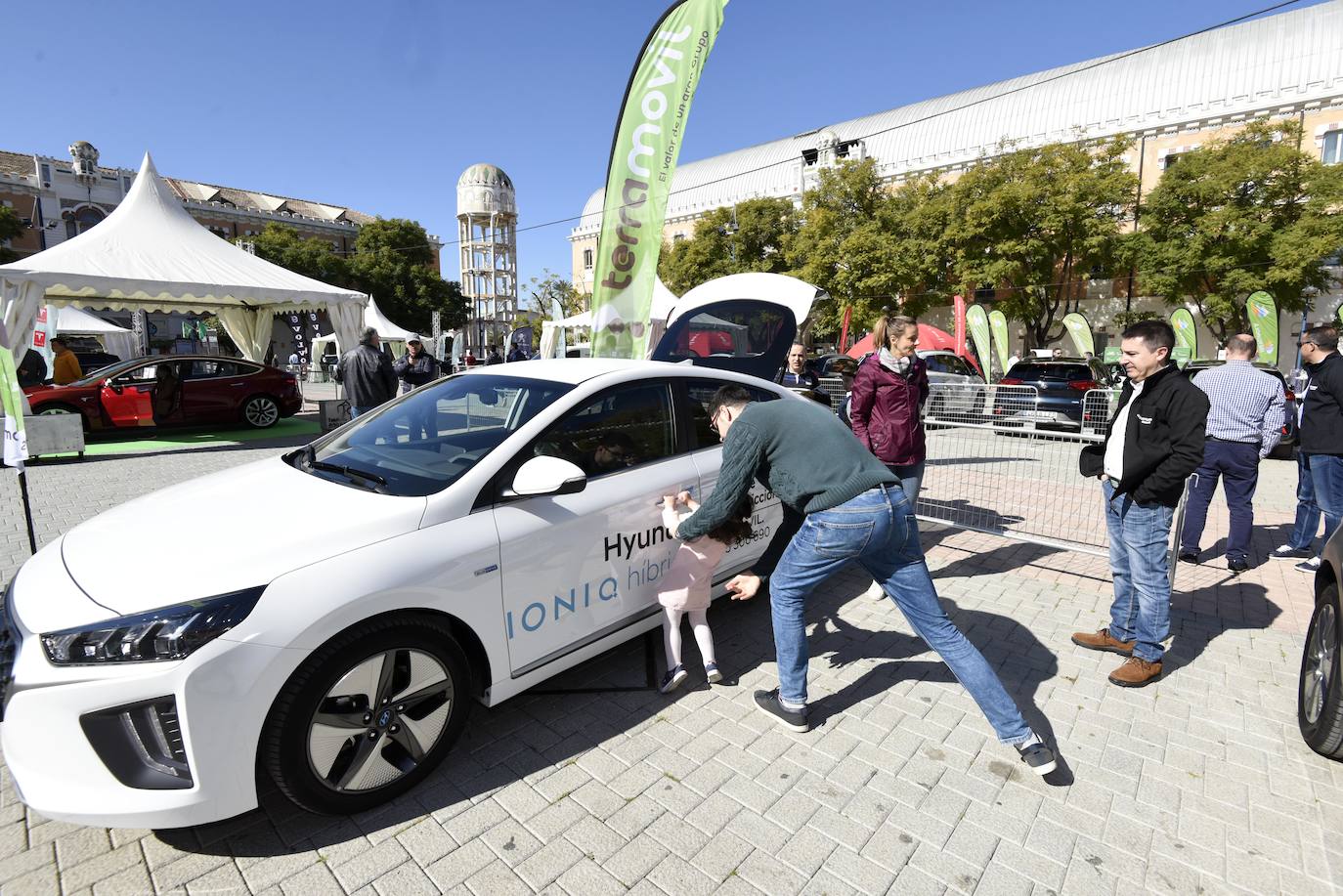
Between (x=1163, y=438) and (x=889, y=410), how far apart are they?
1.46 m

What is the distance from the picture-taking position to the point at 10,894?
207cm

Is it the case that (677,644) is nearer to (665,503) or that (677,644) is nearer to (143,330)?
(665,503)

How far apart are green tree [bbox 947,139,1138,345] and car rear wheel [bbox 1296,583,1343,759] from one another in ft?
92.5

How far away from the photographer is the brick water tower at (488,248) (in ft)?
209

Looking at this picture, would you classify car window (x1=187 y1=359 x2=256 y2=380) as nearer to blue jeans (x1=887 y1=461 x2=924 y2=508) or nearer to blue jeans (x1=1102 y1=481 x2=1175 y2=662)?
blue jeans (x1=887 y1=461 x2=924 y2=508)

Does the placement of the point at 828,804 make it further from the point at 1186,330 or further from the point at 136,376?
the point at 1186,330

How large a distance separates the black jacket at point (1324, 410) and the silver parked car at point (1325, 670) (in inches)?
118

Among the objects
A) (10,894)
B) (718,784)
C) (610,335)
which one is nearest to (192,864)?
(10,894)

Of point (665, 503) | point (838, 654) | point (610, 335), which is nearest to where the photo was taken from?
point (665, 503)

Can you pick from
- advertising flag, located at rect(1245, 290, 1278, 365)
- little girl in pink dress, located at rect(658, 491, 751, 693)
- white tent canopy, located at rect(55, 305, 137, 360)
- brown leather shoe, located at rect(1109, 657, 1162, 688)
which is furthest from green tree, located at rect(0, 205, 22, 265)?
advertising flag, located at rect(1245, 290, 1278, 365)

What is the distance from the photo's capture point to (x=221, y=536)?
231 cm

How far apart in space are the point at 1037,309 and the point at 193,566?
34.3 m

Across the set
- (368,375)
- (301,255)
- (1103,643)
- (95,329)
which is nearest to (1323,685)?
(1103,643)

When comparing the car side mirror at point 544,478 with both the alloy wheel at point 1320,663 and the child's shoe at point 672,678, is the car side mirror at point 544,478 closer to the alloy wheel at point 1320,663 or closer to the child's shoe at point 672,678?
the child's shoe at point 672,678
